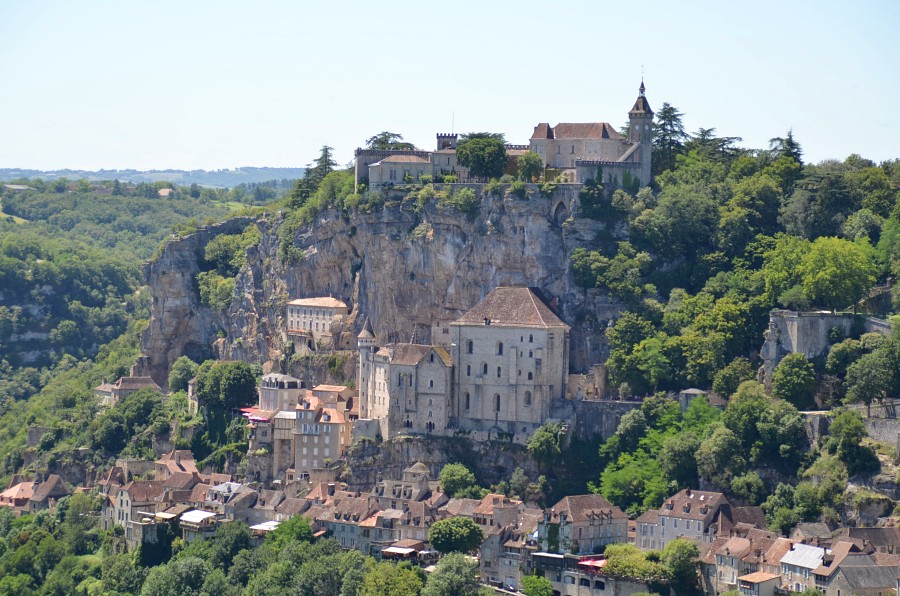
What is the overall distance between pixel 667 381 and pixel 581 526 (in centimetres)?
1317

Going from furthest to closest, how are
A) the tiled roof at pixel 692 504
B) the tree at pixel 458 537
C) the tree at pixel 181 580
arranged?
1. the tree at pixel 181 580
2. the tree at pixel 458 537
3. the tiled roof at pixel 692 504

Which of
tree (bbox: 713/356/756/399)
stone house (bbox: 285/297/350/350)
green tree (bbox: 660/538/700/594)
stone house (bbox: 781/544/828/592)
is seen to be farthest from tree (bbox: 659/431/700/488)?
stone house (bbox: 285/297/350/350)

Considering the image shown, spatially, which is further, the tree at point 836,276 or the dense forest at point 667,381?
the tree at point 836,276

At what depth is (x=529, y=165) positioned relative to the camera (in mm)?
110250

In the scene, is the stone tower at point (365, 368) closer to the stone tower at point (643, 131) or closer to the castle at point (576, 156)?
the castle at point (576, 156)

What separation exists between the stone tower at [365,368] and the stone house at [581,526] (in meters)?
18.2

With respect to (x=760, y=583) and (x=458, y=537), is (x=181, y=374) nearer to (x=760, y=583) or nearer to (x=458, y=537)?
(x=458, y=537)

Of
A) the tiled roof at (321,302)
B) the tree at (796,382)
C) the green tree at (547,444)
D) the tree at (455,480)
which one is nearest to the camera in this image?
the tree at (796,382)

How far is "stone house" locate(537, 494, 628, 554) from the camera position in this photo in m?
90.3

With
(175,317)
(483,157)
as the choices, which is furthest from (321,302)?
(175,317)

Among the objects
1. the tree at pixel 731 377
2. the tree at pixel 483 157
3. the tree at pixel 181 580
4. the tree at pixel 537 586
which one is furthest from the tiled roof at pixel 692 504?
the tree at pixel 483 157

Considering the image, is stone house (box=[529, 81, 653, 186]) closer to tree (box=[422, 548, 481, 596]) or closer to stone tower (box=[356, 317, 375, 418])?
stone tower (box=[356, 317, 375, 418])

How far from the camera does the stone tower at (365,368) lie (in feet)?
352

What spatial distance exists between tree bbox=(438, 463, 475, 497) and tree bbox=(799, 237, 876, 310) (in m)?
20.8
